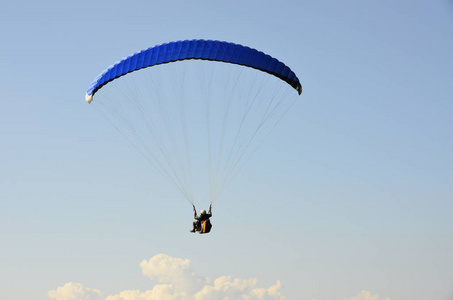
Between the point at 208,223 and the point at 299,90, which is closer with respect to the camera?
the point at 208,223

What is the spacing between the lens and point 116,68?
39812 mm

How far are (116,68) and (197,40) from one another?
4048 mm

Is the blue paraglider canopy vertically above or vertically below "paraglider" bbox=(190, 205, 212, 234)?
above

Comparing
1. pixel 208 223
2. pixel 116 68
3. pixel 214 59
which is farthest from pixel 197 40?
pixel 208 223

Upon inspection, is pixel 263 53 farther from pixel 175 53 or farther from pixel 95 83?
pixel 95 83

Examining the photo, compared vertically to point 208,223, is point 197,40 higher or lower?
higher

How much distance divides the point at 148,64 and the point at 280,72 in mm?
6296

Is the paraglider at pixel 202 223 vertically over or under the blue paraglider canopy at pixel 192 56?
under

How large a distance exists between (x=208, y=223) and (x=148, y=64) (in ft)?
25.4

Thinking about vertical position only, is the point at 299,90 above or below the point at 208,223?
above

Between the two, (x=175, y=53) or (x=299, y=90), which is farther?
(x=299, y=90)

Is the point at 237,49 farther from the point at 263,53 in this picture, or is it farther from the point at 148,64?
the point at 148,64

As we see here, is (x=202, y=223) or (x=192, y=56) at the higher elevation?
(x=192, y=56)

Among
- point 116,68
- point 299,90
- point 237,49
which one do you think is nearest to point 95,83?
point 116,68
